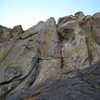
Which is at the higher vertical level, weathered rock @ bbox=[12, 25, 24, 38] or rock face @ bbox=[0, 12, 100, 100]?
weathered rock @ bbox=[12, 25, 24, 38]

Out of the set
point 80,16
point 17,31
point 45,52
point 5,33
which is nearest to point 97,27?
point 80,16

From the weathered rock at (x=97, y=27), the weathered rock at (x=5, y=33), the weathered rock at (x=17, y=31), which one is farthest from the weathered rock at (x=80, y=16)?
the weathered rock at (x=5, y=33)

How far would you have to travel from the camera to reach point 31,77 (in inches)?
1345

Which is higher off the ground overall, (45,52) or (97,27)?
(97,27)

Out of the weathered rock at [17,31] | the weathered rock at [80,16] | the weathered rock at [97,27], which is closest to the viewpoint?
the weathered rock at [97,27]

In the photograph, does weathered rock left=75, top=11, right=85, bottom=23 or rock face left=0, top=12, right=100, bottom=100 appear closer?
rock face left=0, top=12, right=100, bottom=100

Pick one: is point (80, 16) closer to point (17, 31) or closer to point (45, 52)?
point (17, 31)

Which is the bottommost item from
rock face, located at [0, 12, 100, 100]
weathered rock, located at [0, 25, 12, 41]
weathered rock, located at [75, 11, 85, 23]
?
rock face, located at [0, 12, 100, 100]

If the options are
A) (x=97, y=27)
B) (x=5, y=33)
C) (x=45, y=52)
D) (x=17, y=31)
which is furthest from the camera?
(x=5, y=33)

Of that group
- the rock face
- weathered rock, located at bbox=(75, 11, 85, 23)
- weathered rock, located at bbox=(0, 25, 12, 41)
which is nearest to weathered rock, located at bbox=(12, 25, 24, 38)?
the rock face

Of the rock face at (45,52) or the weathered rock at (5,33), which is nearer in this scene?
the rock face at (45,52)

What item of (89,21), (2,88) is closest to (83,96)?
(2,88)

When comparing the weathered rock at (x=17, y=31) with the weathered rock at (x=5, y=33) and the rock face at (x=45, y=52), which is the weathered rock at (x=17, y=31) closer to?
the rock face at (x=45, y=52)

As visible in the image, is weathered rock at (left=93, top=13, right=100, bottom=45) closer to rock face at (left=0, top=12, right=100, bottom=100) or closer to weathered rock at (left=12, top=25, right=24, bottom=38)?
rock face at (left=0, top=12, right=100, bottom=100)
